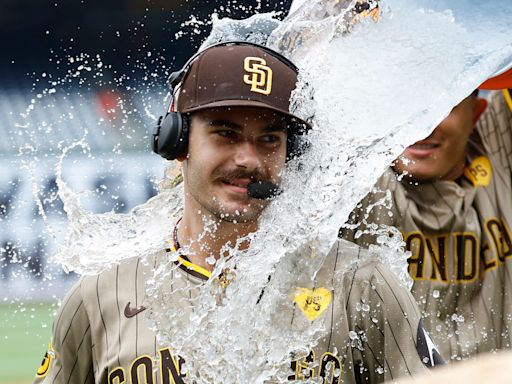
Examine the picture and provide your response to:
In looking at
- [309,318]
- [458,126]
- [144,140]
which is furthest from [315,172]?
[144,140]

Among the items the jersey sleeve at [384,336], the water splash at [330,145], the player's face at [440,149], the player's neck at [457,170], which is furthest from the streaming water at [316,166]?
the player's neck at [457,170]

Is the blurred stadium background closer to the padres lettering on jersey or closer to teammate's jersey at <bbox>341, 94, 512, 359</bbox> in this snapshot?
teammate's jersey at <bbox>341, 94, 512, 359</bbox>

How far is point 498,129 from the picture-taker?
396cm

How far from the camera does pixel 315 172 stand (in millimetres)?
2629

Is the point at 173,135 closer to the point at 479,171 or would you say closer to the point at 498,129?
the point at 479,171

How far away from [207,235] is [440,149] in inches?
53.9

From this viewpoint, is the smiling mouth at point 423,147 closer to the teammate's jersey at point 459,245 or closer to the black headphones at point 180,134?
the teammate's jersey at point 459,245

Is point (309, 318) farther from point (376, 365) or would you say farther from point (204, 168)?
point (204, 168)

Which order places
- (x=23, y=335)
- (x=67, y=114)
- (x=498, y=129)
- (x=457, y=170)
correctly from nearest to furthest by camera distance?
1. (x=457, y=170)
2. (x=498, y=129)
3. (x=23, y=335)
4. (x=67, y=114)

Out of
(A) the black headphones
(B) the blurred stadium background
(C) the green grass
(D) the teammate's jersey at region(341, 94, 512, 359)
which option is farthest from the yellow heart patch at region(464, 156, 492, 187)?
(C) the green grass

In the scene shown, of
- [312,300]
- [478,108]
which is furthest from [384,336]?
[478,108]

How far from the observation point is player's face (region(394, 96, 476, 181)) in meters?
3.69

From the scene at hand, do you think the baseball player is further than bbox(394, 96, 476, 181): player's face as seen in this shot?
No

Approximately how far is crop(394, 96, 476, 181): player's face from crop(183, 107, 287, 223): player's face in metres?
1.20
